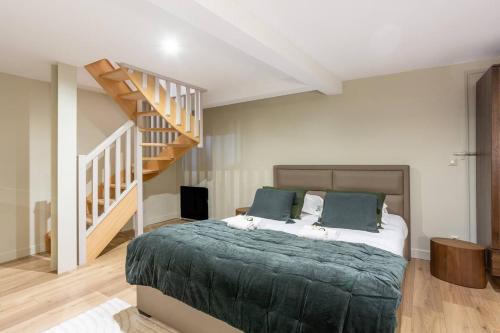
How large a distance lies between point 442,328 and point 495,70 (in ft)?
7.64

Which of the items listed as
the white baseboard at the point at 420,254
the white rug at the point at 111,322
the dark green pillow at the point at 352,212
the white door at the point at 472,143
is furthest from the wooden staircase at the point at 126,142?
the white door at the point at 472,143

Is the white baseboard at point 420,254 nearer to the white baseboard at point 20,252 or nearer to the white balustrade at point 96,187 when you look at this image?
the white balustrade at point 96,187

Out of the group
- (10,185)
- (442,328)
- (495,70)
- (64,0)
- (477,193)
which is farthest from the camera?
(10,185)

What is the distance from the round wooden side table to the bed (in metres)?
1.31

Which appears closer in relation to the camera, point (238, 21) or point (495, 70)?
point (238, 21)

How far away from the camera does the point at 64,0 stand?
6.35 feet

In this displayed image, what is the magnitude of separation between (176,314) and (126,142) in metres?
2.73

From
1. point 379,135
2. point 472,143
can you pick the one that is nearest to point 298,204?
point 379,135

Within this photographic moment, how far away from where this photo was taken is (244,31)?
80.6 inches

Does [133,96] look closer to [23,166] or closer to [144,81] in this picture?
[144,81]

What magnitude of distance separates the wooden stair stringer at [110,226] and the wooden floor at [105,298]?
0.73 ft

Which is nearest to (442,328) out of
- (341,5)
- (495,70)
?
(495,70)

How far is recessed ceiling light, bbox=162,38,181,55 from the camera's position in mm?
2570

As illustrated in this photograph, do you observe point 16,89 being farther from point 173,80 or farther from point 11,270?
point 11,270
